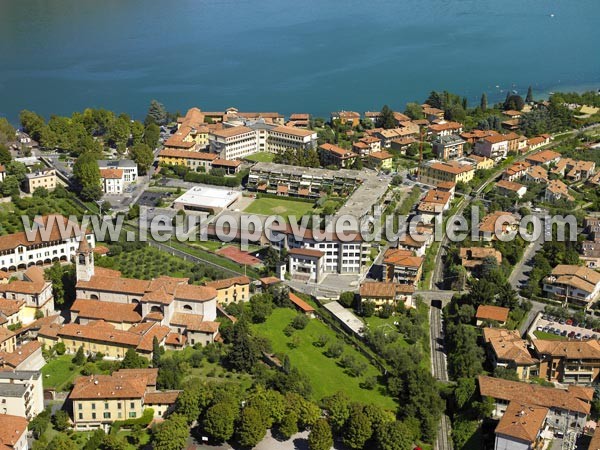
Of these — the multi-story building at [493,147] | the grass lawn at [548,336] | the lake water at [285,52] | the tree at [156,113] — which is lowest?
the grass lawn at [548,336]

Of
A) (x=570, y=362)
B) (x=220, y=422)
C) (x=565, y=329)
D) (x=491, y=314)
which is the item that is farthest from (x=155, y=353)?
(x=565, y=329)

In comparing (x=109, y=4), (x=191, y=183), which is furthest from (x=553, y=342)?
(x=109, y=4)

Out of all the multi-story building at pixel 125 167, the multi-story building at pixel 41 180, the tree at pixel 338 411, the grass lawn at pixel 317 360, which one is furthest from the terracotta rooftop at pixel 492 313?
the multi-story building at pixel 41 180

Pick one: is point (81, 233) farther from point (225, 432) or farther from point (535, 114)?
point (535, 114)

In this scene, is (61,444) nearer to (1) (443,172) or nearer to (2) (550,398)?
(2) (550,398)

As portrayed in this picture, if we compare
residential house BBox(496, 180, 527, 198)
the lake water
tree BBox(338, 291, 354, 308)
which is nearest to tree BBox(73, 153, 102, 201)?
tree BBox(338, 291, 354, 308)

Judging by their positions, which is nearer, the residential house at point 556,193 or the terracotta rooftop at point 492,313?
the terracotta rooftop at point 492,313

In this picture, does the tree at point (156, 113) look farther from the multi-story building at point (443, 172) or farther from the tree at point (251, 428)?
the tree at point (251, 428)
